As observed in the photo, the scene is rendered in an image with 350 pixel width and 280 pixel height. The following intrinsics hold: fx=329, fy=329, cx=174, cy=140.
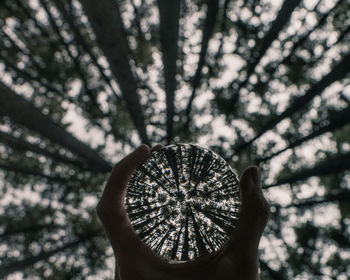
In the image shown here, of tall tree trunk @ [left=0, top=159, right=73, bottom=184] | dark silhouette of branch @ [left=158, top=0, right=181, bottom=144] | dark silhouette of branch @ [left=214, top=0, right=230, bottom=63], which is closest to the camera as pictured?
dark silhouette of branch @ [left=158, top=0, right=181, bottom=144]

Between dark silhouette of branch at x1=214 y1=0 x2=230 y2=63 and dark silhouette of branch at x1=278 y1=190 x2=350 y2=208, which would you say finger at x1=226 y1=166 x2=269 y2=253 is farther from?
dark silhouette of branch at x1=278 y1=190 x2=350 y2=208

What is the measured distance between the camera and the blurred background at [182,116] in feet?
20.4

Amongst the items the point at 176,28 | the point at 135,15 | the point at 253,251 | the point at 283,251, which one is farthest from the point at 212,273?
the point at 283,251

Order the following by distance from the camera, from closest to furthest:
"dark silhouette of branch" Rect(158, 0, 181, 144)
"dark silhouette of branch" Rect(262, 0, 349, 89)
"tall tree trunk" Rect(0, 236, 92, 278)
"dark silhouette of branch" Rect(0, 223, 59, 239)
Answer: "dark silhouette of branch" Rect(158, 0, 181, 144), "dark silhouette of branch" Rect(262, 0, 349, 89), "tall tree trunk" Rect(0, 236, 92, 278), "dark silhouette of branch" Rect(0, 223, 59, 239)

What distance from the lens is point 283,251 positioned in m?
7.47

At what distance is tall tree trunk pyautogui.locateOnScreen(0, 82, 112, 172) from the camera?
4762mm

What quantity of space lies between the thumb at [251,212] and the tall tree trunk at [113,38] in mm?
3034

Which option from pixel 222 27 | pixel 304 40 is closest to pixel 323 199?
pixel 304 40

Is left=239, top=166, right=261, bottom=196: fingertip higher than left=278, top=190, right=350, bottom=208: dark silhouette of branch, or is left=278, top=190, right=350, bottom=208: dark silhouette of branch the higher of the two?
left=278, top=190, right=350, bottom=208: dark silhouette of branch

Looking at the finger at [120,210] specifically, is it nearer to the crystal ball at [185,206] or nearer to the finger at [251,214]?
the crystal ball at [185,206]

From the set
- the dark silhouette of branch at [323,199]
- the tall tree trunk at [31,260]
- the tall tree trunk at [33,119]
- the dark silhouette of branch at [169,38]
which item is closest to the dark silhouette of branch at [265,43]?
the dark silhouette of branch at [169,38]

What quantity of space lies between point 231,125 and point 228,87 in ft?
2.97

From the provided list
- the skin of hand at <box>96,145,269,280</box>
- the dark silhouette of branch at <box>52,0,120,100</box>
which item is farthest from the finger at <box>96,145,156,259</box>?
the dark silhouette of branch at <box>52,0,120,100</box>

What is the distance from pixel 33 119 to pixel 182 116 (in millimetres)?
3714
